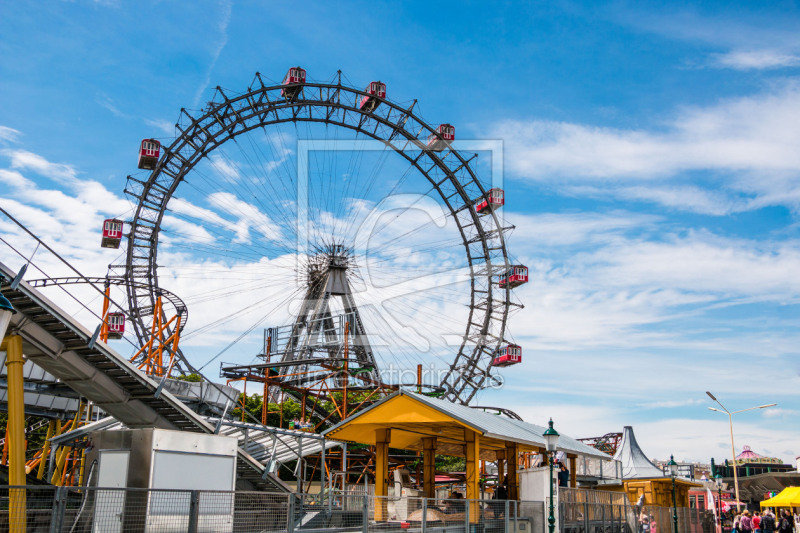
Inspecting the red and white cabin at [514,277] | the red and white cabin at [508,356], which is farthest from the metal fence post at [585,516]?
the red and white cabin at [514,277]

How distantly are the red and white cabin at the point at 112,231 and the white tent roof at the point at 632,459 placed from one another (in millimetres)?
34908

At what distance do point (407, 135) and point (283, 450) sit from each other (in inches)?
1052

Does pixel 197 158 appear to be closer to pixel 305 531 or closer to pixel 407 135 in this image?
pixel 407 135

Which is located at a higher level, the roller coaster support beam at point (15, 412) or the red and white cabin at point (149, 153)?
the red and white cabin at point (149, 153)

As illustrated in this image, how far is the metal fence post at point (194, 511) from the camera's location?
11.8 meters

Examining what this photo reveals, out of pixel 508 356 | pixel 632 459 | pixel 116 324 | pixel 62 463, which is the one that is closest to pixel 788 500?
pixel 632 459

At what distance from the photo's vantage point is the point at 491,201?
1957 inches

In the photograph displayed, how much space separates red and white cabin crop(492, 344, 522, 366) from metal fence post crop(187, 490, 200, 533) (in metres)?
38.6

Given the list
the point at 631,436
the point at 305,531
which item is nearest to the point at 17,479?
the point at 305,531

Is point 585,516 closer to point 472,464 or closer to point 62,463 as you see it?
point 472,464

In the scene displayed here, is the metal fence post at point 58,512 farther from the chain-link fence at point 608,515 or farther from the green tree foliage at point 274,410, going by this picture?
the green tree foliage at point 274,410

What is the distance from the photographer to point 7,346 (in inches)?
703

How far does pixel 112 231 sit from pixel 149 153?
5.55 m

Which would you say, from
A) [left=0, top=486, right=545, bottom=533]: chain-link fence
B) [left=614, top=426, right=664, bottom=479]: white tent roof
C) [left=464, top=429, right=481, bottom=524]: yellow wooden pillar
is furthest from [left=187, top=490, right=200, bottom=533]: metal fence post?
[left=614, top=426, right=664, bottom=479]: white tent roof
